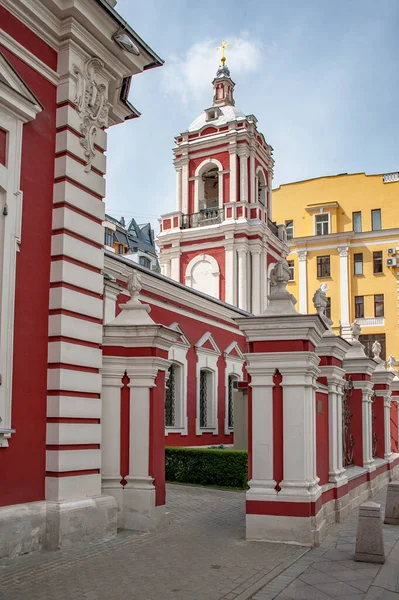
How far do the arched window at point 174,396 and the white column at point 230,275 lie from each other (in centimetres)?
902

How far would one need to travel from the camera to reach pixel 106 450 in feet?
33.0

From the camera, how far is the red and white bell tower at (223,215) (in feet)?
99.9

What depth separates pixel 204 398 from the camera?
77.8 feet

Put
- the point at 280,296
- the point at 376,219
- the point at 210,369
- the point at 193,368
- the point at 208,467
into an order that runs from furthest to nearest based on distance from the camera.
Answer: the point at 376,219
the point at 210,369
the point at 193,368
the point at 208,467
the point at 280,296

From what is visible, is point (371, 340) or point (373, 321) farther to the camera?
point (373, 321)

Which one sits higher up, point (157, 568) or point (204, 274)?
point (204, 274)

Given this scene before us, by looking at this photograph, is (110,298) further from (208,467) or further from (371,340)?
(371,340)

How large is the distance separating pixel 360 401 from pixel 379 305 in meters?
27.2

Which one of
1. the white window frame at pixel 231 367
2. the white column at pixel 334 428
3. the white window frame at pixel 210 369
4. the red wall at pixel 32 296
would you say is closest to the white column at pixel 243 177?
the white window frame at pixel 231 367

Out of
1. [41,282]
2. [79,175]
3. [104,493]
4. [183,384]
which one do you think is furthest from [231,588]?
[183,384]

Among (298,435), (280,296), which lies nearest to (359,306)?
(280,296)

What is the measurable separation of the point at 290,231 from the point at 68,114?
35.8 m

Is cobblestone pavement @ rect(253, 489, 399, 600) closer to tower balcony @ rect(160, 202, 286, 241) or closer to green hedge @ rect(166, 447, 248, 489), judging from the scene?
green hedge @ rect(166, 447, 248, 489)

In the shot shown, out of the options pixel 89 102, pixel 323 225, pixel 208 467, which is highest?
pixel 323 225
